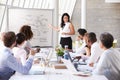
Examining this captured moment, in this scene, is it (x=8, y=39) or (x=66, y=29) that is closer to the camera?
(x=8, y=39)

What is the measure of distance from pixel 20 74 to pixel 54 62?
1.08 meters

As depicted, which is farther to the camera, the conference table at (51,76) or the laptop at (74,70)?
the laptop at (74,70)

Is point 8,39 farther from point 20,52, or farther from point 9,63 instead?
point 20,52

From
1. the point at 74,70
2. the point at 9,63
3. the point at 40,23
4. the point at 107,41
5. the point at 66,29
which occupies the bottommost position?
the point at 74,70

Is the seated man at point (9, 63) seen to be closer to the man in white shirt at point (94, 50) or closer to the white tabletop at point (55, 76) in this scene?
the white tabletop at point (55, 76)

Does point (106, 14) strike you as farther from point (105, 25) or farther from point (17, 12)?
point (17, 12)

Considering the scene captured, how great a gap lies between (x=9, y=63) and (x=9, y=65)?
0.03 meters

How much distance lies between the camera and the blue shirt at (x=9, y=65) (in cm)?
369

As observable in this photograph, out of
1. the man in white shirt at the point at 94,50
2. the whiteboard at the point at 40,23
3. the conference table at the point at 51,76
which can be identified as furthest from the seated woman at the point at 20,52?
the whiteboard at the point at 40,23

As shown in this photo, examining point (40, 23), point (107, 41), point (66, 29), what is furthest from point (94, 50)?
point (40, 23)

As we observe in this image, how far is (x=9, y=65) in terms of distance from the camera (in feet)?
12.3

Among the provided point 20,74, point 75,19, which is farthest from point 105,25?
point 20,74

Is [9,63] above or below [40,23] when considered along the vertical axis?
below

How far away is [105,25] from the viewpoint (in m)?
15.0
